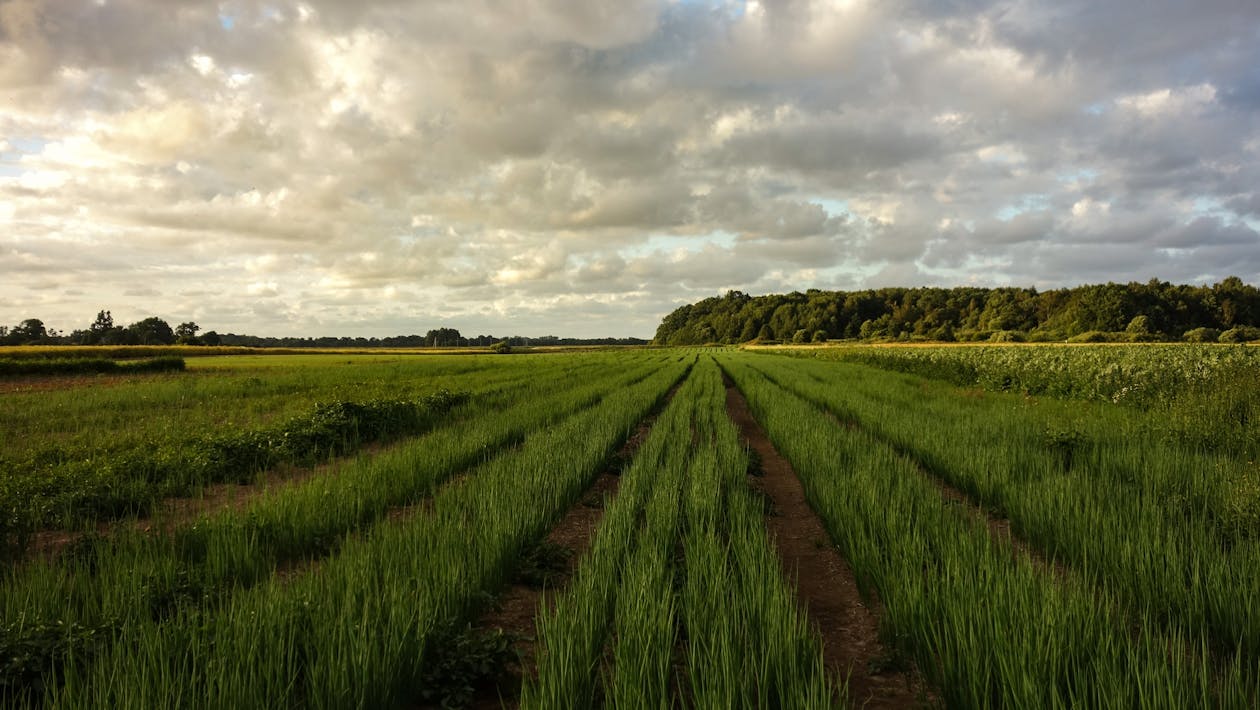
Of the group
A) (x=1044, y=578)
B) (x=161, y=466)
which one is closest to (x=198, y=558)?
(x=161, y=466)

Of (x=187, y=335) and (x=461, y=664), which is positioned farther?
(x=187, y=335)

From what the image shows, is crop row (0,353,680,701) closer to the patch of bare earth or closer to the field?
the field

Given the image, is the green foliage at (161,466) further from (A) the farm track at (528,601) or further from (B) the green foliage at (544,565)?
(B) the green foliage at (544,565)

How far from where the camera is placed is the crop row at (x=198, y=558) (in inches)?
127

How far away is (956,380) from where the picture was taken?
2458 cm

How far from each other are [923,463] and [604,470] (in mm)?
4729

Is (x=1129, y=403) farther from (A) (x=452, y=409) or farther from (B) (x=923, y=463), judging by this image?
(A) (x=452, y=409)

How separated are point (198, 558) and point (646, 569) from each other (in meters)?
3.78

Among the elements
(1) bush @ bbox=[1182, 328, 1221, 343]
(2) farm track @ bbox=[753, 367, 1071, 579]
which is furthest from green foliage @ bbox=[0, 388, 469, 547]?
(1) bush @ bbox=[1182, 328, 1221, 343]

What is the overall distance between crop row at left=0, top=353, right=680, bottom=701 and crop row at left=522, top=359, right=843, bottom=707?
6.78ft

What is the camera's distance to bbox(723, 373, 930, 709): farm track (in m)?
3.18

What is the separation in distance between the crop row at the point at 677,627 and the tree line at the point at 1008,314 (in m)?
68.9

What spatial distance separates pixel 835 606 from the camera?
430 centimetres

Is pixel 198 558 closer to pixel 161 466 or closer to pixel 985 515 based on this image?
pixel 161 466
